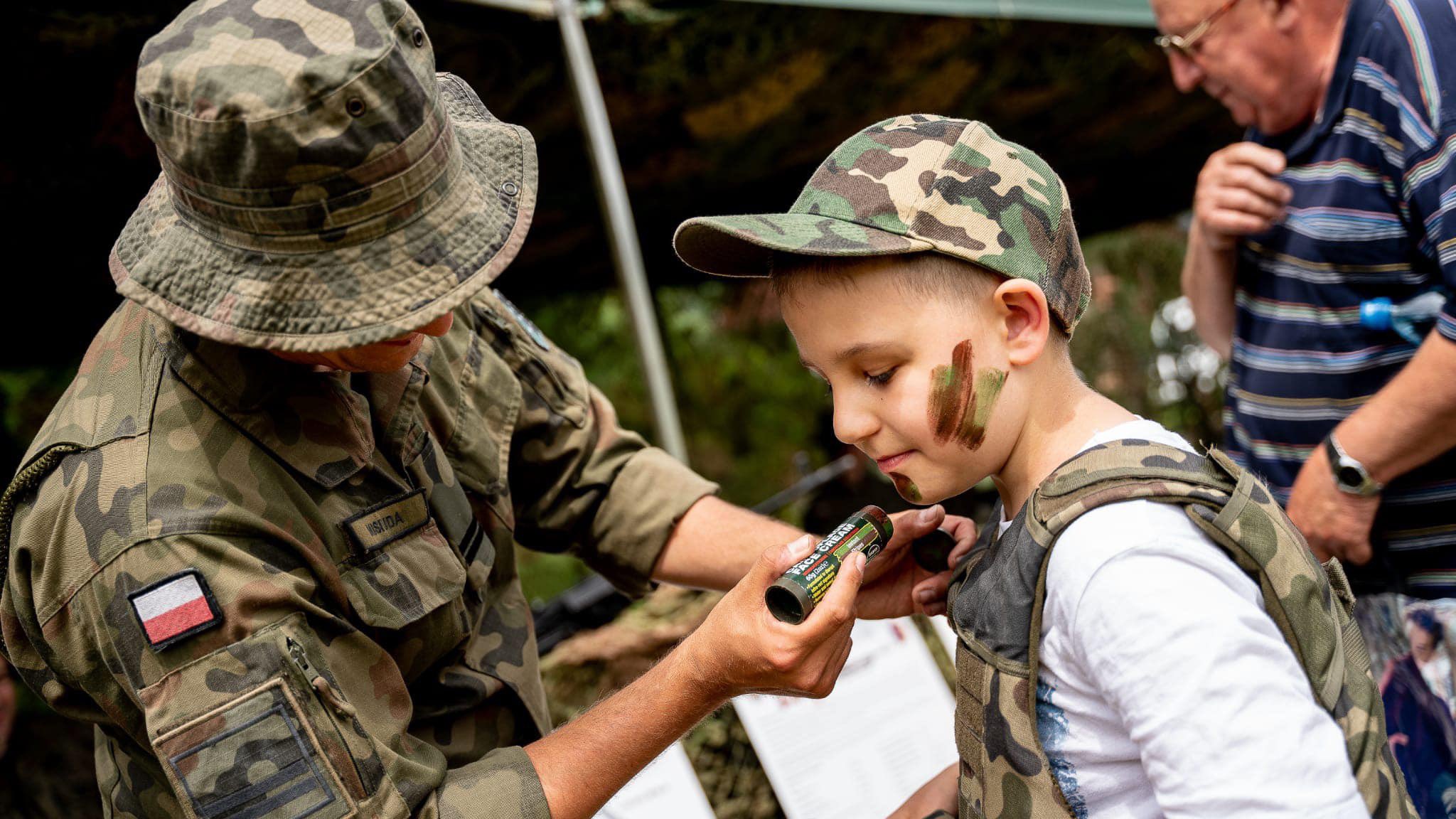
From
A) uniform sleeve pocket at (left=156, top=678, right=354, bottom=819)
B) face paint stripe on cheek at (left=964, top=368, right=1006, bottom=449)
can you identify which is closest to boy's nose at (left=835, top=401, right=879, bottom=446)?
face paint stripe on cheek at (left=964, top=368, right=1006, bottom=449)

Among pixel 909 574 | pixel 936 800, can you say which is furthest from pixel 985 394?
pixel 936 800

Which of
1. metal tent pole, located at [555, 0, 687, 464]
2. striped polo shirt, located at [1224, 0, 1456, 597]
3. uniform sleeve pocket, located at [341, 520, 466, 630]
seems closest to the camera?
uniform sleeve pocket, located at [341, 520, 466, 630]

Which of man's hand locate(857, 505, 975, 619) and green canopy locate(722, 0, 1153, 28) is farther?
green canopy locate(722, 0, 1153, 28)

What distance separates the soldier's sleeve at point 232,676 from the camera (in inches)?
54.8

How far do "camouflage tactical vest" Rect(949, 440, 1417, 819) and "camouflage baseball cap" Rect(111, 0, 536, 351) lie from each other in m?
0.79

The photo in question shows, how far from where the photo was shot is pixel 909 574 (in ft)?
6.29

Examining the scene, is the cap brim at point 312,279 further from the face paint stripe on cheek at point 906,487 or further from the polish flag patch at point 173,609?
the face paint stripe on cheek at point 906,487

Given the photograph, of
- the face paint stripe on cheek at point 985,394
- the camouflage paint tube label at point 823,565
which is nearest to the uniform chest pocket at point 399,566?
the camouflage paint tube label at point 823,565

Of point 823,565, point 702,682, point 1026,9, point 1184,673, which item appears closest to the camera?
point 1184,673

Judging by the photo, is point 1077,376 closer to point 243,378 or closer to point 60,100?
point 243,378

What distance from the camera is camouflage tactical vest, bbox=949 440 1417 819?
4.25 ft

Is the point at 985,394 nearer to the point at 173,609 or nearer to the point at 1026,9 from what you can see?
the point at 173,609

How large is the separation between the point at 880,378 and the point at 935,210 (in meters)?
0.23

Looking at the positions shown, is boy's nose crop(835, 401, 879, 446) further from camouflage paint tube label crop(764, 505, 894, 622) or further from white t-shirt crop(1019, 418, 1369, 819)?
white t-shirt crop(1019, 418, 1369, 819)
